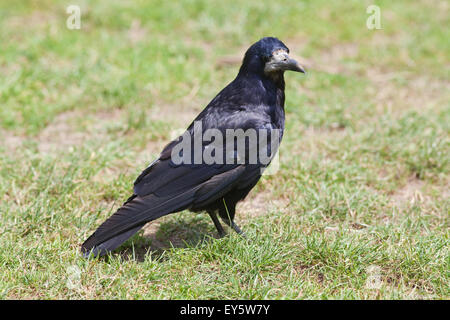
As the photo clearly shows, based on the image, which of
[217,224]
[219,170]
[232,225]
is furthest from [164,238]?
[219,170]

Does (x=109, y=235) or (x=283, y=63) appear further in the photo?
(x=283, y=63)

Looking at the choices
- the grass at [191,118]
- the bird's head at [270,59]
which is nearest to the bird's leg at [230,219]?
the grass at [191,118]

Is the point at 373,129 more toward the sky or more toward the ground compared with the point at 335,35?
more toward the ground

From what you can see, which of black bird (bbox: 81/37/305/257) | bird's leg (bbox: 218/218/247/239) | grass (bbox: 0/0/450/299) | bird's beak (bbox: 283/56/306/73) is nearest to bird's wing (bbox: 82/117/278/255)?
black bird (bbox: 81/37/305/257)

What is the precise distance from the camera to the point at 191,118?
571cm

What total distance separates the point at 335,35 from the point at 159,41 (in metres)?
2.24

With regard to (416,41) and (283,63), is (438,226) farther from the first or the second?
(416,41)

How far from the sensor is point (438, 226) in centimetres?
411

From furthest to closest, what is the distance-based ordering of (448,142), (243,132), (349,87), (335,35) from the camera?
(335,35), (349,87), (448,142), (243,132)

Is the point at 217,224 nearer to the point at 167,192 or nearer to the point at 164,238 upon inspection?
the point at 164,238

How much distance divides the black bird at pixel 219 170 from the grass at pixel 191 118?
0.22 m

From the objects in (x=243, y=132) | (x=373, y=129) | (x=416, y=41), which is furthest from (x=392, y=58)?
(x=243, y=132)
